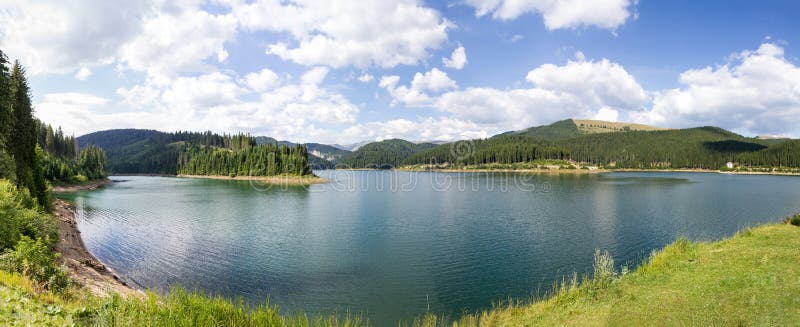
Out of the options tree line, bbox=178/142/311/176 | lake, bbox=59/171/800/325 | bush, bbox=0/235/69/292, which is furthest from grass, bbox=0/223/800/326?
tree line, bbox=178/142/311/176

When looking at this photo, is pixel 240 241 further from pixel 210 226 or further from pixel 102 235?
pixel 102 235

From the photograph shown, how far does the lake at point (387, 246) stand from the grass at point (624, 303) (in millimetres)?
5345

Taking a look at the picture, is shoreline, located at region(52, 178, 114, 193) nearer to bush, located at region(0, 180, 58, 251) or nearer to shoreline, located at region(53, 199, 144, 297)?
bush, located at region(0, 180, 58, 251)

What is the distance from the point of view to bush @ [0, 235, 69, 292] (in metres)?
15.2

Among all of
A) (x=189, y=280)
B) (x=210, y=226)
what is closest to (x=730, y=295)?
(x=189, y=280)

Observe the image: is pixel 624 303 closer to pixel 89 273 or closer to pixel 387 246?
pixel 387 246

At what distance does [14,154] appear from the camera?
4644 centimetres

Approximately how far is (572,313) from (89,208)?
258 ft

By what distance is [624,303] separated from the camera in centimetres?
1477

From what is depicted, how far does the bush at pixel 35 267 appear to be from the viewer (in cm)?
1523

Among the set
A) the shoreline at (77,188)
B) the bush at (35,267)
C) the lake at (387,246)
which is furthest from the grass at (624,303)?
the shoreline at (77,188)

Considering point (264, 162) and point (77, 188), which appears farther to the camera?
point (264, 162)

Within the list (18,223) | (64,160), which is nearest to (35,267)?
(18,223)

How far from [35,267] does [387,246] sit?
81.4ft
